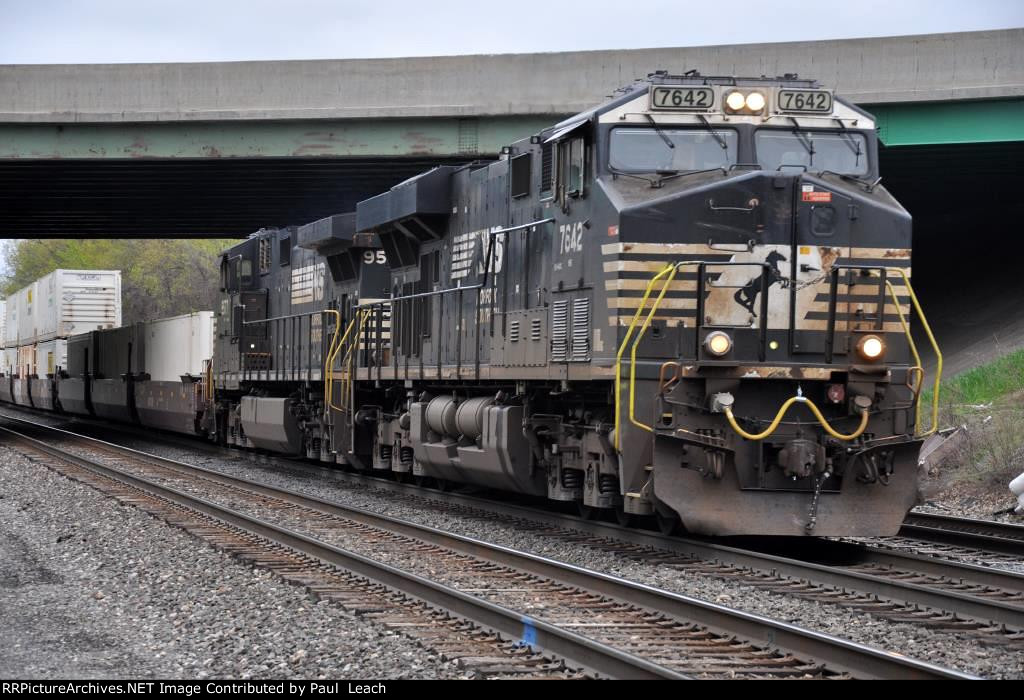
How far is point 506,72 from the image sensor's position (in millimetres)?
22891

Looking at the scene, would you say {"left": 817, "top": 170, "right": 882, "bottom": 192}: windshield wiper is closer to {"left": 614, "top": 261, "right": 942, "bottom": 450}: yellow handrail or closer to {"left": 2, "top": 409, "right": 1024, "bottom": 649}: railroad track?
{"left": 614, "top": 261, "right": 942, "bottom": 450}: yellow handrail

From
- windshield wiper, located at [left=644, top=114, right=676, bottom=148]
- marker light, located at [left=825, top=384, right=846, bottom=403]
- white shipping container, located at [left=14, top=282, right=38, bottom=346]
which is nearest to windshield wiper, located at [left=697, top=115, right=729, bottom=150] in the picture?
windshield wiper, located at [left=644, top=114, right=676, bottom=148]

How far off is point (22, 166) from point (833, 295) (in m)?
18.6

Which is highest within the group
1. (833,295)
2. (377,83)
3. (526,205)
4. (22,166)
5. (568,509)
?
(377,83)

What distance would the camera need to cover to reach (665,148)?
1042cm

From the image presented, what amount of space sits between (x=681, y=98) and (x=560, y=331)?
88.8 inches

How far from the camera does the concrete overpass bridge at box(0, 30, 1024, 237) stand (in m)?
21.5

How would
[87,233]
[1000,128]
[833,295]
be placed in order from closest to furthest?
1. [833,295]
2. [1000,128]
3. [87,233]

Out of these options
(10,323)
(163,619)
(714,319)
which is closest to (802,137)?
(714,319)

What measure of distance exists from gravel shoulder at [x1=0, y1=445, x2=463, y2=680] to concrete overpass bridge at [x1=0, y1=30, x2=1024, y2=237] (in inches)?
489

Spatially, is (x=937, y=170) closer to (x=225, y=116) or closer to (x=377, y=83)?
(x=377, y=83)

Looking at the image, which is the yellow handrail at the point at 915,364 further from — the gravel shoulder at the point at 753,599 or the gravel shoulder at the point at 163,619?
the gravel shoulder at the point at 163,619

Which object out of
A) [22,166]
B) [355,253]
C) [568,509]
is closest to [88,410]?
[22,166]

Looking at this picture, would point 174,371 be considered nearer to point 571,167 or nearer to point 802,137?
point 571,167
